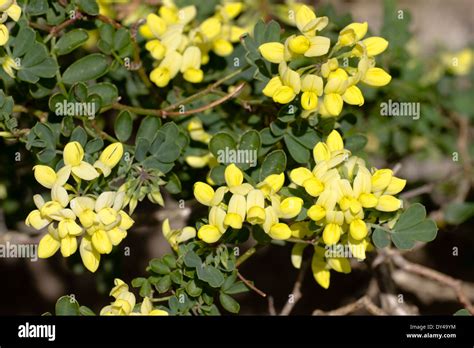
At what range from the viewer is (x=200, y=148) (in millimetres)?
1660

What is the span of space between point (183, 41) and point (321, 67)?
359 millimetres

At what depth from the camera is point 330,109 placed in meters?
1.38

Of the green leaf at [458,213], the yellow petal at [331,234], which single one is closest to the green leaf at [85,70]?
the yellow petal at [331,234]

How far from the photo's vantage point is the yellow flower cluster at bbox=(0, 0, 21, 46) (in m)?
1.38

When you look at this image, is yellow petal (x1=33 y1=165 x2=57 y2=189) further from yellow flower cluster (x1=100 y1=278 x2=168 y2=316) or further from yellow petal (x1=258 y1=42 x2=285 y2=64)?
yellow petal (x1=258 y1=42 x2=285 y2=64)

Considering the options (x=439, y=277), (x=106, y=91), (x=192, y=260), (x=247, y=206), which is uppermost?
(x=106, y=91)

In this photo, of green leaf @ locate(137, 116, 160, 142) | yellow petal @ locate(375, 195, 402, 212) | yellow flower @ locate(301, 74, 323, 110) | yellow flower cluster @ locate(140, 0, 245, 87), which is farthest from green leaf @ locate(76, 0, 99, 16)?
yellow petal @ locate(375, 195, 402, 212)

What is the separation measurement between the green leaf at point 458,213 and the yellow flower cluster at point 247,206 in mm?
748

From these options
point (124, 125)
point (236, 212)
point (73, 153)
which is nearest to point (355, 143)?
point (236, 212)

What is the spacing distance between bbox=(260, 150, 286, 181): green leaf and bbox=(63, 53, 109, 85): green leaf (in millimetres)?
373

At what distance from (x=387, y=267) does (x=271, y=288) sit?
0.60m

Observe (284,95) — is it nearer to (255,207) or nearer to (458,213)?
(255,207)

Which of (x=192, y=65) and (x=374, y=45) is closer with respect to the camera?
(x=374, y=45)

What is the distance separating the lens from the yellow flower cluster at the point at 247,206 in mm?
1349
